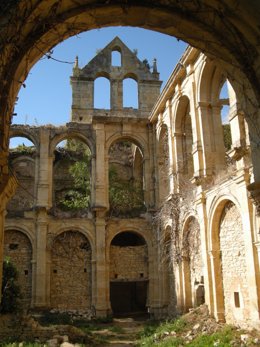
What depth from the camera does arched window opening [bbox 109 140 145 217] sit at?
20.9 meters

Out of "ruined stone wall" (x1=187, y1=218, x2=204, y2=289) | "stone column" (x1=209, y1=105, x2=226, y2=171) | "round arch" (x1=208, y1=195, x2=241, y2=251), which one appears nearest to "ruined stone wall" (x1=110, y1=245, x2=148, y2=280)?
"ruined stone wall" (x1=187, y1=218, x2=204, y2=289)

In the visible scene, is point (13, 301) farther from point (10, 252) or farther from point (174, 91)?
point (174, 91)

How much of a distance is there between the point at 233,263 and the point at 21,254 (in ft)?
34.9

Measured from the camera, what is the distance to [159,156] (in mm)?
20469

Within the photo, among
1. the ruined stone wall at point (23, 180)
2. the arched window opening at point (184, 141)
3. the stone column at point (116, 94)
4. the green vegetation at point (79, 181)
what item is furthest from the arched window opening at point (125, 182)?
the ruined stone wall at point (23, 180)

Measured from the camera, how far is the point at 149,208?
2039cm

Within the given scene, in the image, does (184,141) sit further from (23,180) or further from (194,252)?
(23,180)

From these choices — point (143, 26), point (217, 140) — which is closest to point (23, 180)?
point (217, 140)

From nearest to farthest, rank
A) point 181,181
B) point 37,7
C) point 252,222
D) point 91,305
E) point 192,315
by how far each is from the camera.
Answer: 1. point 37,7
2. point 252,222
3. point 192,315
4. point 181,181
5. point 91,305

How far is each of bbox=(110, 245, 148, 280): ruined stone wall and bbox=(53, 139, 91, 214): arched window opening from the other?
9.02ft

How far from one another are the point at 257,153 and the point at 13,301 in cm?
A: 1293

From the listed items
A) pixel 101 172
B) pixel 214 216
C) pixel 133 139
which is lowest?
pixel 214 216

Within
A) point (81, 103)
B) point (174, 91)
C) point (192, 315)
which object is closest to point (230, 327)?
point (192, 315)

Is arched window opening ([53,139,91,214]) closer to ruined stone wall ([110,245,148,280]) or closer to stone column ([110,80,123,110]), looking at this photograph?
ruined stone wall ([110,245,148,280])
